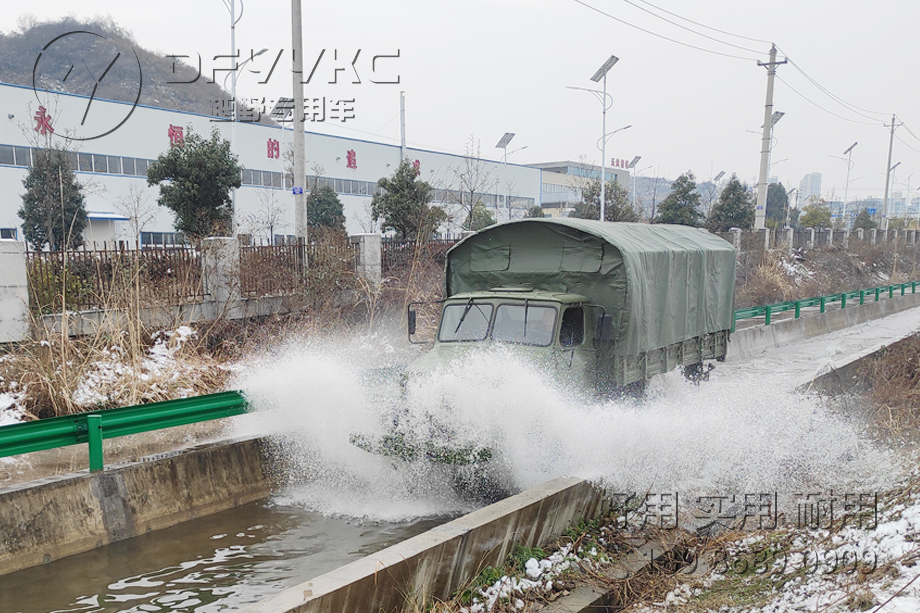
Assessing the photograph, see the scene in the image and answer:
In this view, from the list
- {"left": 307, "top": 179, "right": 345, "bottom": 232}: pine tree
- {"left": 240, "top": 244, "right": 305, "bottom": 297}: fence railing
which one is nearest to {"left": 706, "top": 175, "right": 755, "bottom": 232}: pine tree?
{"left": 307, "top": 179, "right": 345, "bottom": 232}: pine tree

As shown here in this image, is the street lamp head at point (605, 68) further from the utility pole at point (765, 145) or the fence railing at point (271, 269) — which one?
the fence railing at point (271, 269)

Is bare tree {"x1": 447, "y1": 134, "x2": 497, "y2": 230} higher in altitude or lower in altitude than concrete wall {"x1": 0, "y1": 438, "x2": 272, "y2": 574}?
higher

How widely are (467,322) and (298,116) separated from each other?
9.94 meters

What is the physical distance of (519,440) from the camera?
7.12 meters

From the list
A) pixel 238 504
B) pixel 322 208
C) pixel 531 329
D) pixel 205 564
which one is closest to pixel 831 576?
pixel 531 329

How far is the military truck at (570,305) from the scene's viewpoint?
809 centimetres

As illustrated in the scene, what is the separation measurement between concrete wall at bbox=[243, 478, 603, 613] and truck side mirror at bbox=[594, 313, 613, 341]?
1.98 metres

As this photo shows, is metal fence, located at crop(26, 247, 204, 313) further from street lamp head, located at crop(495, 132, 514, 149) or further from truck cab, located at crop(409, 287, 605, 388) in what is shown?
street lamp head, located at crop(495, 132, 514, 149)

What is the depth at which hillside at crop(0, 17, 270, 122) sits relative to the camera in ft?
299

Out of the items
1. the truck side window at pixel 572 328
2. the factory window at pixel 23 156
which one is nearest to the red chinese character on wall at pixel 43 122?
the factory window at pixel 23 156

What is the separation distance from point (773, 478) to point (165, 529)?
22.6 ft

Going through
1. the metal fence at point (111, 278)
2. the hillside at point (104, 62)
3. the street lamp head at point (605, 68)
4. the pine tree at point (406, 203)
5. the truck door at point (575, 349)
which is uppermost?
the hillside at point (104, 62)

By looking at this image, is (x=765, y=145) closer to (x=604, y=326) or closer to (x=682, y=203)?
(x=682, y=203)

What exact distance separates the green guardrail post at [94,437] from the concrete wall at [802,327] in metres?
14.7
